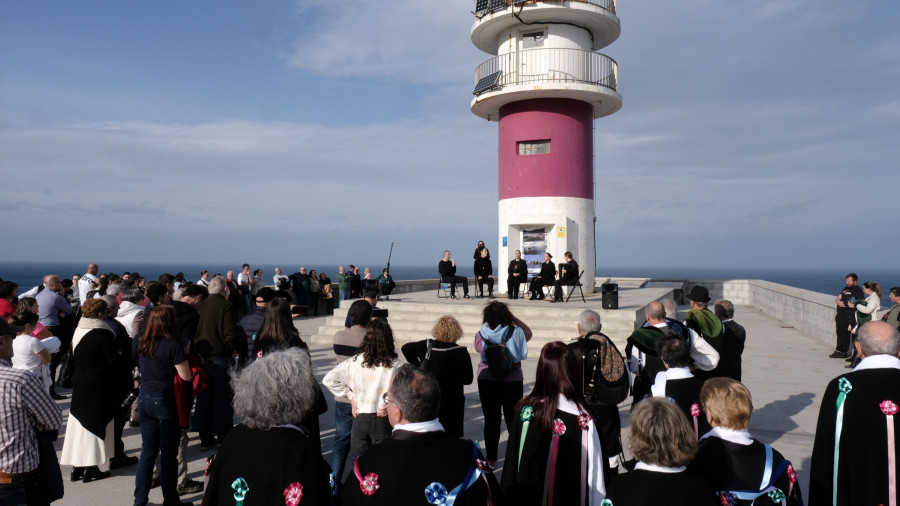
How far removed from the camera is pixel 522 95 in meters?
16.5

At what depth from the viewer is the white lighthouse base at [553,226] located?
16.9m

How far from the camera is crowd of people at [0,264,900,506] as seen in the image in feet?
8.53

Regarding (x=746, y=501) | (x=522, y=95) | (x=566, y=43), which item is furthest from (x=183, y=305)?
(x=566, y=43)

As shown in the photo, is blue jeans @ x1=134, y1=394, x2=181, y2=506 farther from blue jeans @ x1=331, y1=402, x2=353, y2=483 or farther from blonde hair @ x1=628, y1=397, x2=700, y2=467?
blonde hair @ x1=628, y1=397, x2=700, y2=467

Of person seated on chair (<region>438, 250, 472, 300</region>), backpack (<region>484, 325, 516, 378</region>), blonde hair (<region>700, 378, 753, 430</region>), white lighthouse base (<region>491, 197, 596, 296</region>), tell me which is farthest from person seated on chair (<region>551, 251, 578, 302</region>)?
blonde hair (<region>700, 378, 753, 430</region>)

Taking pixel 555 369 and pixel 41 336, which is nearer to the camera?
pixel 555 369

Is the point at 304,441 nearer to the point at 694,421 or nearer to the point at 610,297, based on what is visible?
the point at 694,421

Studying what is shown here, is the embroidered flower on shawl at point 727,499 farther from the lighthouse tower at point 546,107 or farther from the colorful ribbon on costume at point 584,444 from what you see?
the lighthouse tower at point 546,107

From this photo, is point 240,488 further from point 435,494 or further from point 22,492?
point 22,492

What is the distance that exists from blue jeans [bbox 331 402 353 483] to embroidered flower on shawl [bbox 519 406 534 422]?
182 cm

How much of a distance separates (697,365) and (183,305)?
501 cm

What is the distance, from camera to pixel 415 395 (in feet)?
8.64

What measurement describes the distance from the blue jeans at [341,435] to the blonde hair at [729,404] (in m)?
2.87

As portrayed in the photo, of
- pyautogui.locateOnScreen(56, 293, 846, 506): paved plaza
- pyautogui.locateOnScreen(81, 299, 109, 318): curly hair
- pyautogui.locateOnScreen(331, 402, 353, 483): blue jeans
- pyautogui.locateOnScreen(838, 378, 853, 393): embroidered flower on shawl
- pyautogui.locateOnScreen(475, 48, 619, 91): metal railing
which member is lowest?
pyautogui.locateOnScreen(56, 293, 846, 506): paved plaza
